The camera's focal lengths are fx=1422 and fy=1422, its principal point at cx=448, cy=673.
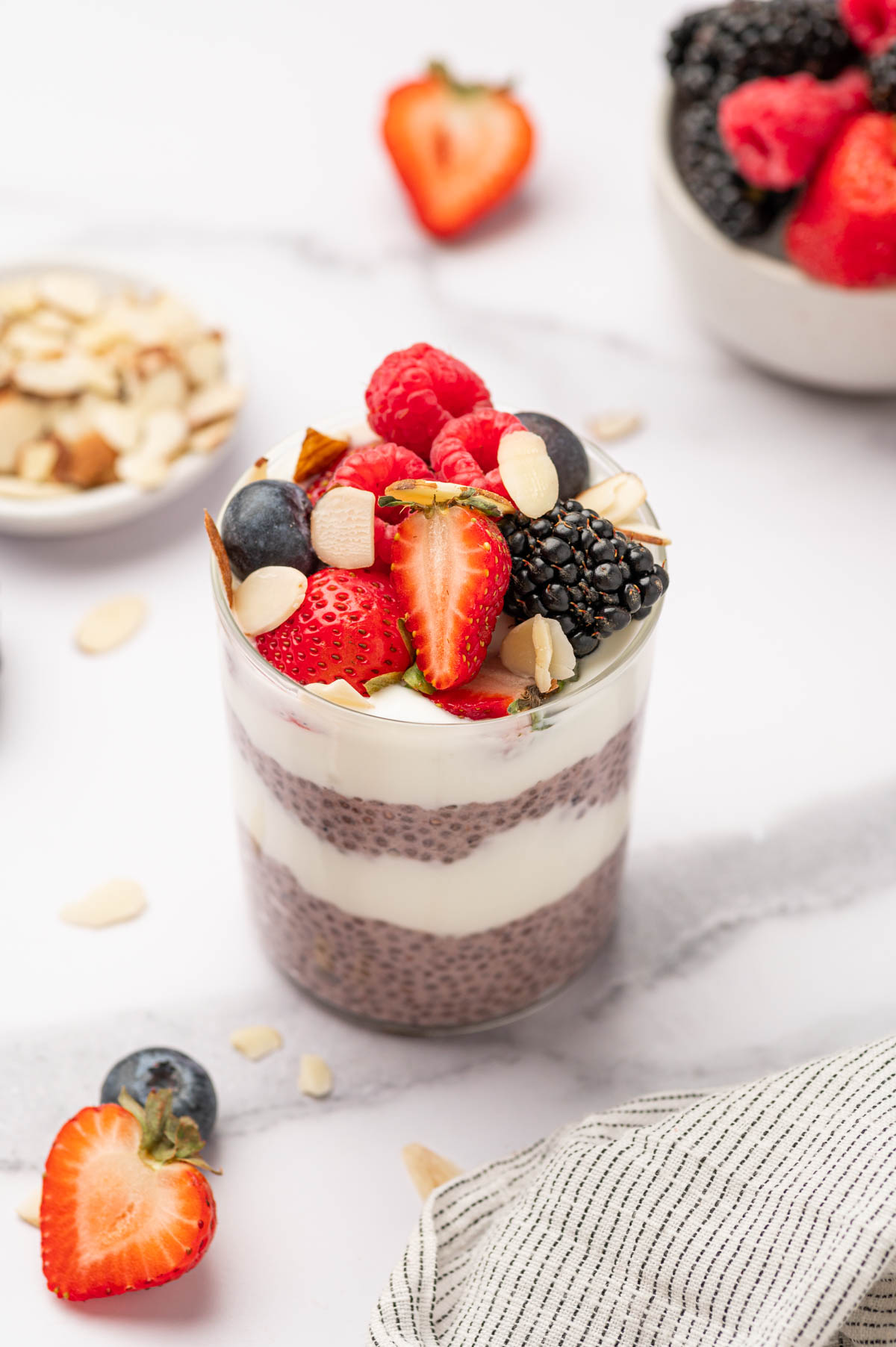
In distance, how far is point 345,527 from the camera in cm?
81

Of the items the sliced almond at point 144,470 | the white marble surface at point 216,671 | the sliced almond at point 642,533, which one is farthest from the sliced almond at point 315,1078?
the sliced almond at point 144,470

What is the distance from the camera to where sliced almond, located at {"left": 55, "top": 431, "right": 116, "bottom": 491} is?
129 centimetres

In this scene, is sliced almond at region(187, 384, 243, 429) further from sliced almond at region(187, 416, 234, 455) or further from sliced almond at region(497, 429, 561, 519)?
sliced almond at region(497, 429, 561, 519)

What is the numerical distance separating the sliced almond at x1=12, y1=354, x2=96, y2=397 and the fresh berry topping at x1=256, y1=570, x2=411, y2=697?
2.02 ft

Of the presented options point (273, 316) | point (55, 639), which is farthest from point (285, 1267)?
point (273, 316)

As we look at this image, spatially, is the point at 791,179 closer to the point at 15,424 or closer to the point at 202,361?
the point at 202,361

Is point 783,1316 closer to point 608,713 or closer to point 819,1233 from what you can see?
point 819,1233

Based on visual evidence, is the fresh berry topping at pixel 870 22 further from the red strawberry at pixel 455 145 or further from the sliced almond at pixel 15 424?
the sliced almond at pixel 15 424

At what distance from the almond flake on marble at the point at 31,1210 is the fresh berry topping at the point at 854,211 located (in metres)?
1.01

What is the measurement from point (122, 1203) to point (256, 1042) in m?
0.19

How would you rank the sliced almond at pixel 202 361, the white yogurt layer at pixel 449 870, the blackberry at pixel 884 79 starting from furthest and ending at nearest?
the sliced almond at pixel 202 361
the blackberry at pixel 884 79
the white yogurt layer at pixel 449 870

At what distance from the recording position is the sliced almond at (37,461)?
4.26 ft

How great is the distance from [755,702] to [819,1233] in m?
0.55

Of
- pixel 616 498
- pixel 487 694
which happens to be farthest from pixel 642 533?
pixel 487 694
